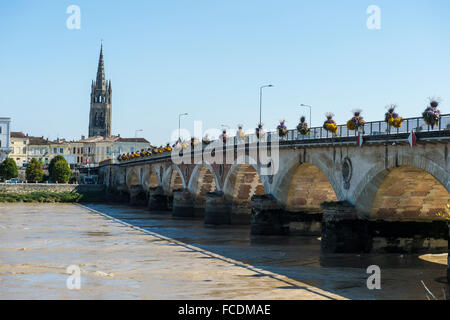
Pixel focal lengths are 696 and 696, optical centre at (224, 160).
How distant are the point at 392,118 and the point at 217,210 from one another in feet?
103

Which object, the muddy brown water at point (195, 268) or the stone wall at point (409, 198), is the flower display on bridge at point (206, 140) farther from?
the stone wall at point (409, 198)

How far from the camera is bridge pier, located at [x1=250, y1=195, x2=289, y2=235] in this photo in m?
52.6

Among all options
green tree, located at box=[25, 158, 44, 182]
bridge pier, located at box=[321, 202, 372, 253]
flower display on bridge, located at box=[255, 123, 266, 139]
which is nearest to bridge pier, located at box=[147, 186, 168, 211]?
flower display on bridge, located at box=[255, 123, 266, 139]

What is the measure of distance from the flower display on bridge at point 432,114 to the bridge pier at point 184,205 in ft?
156

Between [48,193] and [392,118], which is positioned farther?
[48,193]

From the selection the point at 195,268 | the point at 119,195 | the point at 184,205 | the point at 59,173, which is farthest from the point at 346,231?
the point at 59,173

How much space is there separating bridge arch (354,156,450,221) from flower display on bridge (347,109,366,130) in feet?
8.92

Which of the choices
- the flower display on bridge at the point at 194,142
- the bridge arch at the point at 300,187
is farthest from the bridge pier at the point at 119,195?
the bridge arch at the point at 300,187

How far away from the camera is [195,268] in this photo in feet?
114

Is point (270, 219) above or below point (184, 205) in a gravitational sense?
below

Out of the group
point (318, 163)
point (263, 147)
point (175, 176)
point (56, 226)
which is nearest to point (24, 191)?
point (175, 176)

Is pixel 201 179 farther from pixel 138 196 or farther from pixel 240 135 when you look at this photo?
pixel 138 196

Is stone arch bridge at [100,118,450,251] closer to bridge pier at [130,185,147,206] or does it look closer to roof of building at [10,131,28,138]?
bridge pier at [130,185,147,206]
